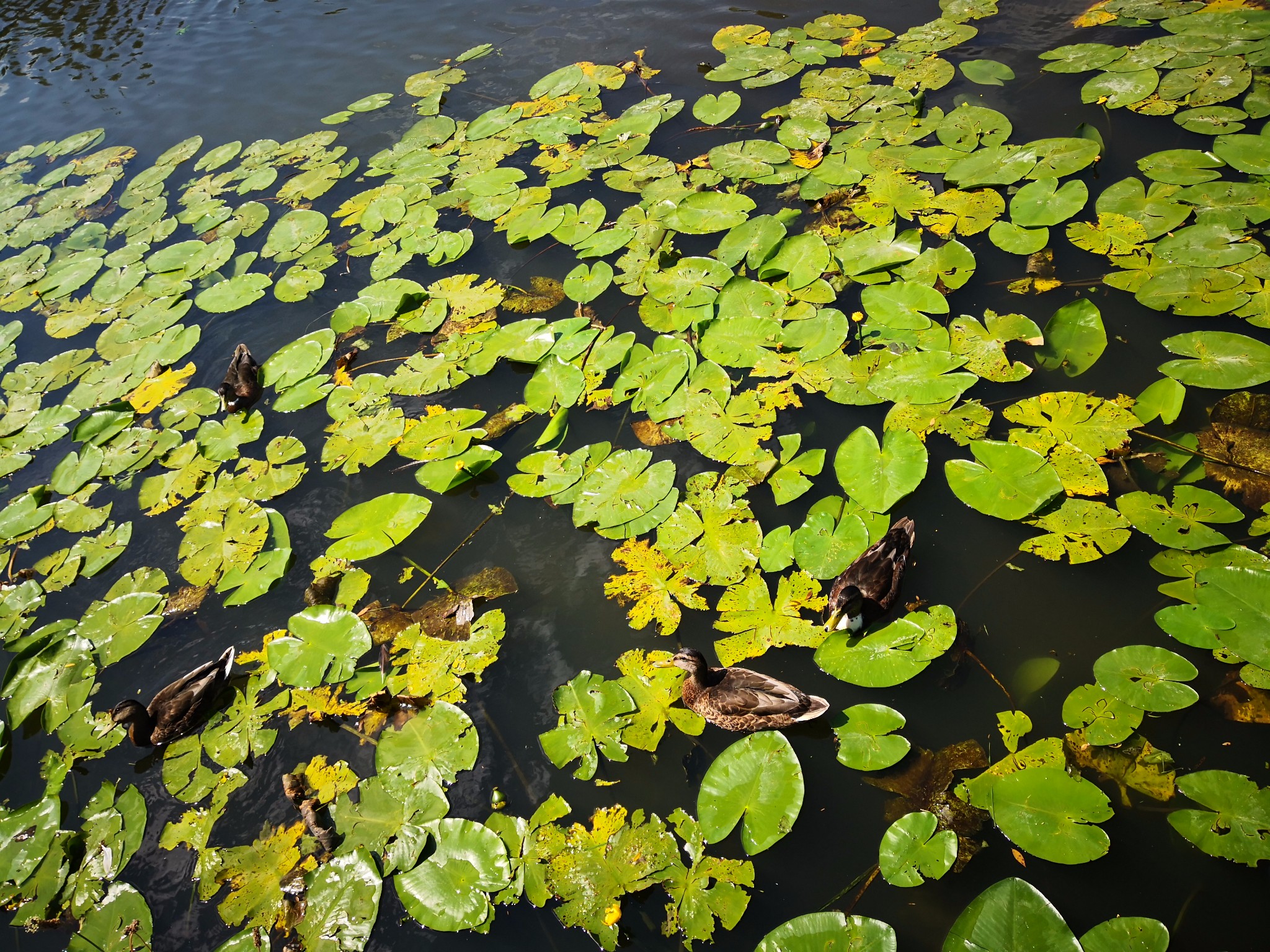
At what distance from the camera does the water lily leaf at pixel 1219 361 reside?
9.07 feet

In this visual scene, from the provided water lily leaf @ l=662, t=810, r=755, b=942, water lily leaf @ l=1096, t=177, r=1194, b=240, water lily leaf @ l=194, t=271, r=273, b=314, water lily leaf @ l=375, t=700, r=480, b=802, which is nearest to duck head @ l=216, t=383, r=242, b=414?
water lily leaf @ l=194, t=271, r=273, b=314

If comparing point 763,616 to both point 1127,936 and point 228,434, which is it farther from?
point 228,434

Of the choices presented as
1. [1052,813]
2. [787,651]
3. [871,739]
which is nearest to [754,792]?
[871,739]

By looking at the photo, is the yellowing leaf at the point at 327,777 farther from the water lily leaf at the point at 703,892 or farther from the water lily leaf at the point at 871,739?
the water lily leaf at the point at 871,739

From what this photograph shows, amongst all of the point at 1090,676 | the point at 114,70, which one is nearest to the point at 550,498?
the point at 1090,676

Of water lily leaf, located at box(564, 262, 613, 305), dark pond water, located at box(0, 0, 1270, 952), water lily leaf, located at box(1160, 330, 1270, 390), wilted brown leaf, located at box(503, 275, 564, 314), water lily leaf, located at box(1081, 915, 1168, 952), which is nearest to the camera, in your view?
water lily leaf, located at box(1081, 915, 1168, 952)

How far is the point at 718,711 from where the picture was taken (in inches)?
92.7

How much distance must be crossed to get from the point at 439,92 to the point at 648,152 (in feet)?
8.26

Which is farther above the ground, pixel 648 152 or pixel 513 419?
pixel 648 152

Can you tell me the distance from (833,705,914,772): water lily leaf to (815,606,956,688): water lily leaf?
97mm

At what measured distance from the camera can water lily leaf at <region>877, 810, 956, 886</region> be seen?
6.55ft

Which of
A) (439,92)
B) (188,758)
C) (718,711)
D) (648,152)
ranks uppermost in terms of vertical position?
(439,92)

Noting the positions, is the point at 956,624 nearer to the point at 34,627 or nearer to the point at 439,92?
the point at 34,627

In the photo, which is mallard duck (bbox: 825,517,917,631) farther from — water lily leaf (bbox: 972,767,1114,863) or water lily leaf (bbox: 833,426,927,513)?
water lily leaf (bbox: 972,767,1114,863)
